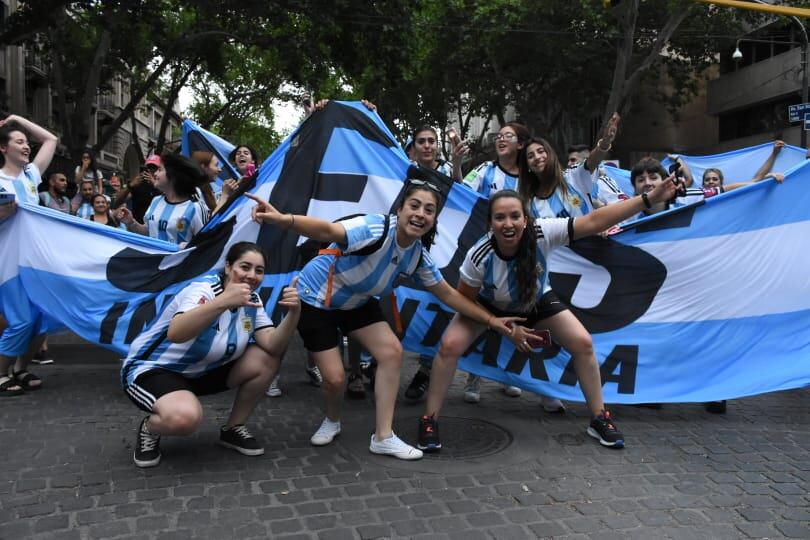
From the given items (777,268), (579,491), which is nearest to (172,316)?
(579,491)

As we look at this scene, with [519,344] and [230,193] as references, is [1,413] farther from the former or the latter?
[519,344]

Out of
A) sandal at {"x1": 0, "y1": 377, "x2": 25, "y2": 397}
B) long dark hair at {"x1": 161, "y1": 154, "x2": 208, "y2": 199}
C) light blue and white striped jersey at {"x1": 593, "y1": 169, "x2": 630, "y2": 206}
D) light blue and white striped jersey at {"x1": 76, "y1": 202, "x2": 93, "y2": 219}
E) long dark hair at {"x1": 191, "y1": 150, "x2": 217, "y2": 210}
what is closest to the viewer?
sandal at {"x1": 0, "y1": 377, "x2": 25, "y2": 397}

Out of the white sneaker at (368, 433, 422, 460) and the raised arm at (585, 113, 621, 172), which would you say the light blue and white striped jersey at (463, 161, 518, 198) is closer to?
the raised arm at (585, 113, 621, 172)

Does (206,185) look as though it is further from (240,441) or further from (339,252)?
(240,441)

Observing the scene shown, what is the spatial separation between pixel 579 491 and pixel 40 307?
4.09 metres

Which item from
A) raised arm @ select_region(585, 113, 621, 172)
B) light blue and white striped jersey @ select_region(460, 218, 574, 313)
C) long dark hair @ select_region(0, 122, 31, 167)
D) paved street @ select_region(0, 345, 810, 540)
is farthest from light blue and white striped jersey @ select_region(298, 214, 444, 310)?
long dark hair @ select_region(0, 122, 31, 167)

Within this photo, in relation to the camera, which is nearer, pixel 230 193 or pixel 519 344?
pixel 519 344

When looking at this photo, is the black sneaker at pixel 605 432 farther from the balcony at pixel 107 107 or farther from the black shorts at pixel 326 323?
the balcony at pixel 107 107

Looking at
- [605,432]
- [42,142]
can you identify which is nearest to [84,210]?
[42,142]

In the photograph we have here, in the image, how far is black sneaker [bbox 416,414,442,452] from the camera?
385 cm

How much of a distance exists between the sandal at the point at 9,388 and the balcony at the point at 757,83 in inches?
907

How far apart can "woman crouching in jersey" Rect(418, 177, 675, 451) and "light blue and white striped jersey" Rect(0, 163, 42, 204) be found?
11.6 ft

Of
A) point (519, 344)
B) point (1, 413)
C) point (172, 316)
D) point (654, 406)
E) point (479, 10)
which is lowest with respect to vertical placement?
point (654, 406)

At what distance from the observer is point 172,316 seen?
11.7 feet
